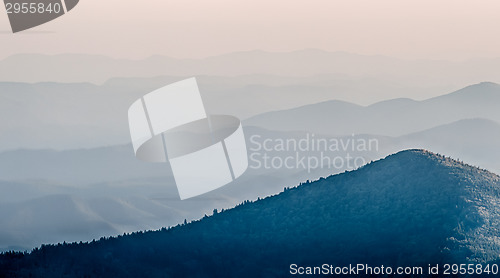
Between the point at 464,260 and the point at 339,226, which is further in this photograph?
the point at 339,226

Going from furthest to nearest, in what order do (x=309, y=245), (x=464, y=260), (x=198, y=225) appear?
(x=198, y=225), (x=309, y=245), (x=464, y=260)

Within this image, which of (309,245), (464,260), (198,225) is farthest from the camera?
(198,225)

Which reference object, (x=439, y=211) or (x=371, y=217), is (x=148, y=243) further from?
(x=439, y=211)

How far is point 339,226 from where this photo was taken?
Result: 33.7m

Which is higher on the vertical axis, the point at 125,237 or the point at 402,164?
the point at 402,164

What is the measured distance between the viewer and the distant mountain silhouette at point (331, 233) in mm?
32062

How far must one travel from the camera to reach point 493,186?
3516 cm

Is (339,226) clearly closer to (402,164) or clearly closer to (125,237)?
(402,164)

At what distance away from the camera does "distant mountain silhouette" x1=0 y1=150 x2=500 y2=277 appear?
105 feet

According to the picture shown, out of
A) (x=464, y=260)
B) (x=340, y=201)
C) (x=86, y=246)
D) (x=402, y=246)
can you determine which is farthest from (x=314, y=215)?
(x=86, y=246)

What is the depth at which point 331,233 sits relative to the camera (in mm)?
33438

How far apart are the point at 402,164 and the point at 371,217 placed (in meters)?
3.32

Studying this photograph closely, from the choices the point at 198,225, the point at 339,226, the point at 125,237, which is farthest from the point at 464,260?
the point at 125,237

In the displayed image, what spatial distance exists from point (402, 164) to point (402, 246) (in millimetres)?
4877
